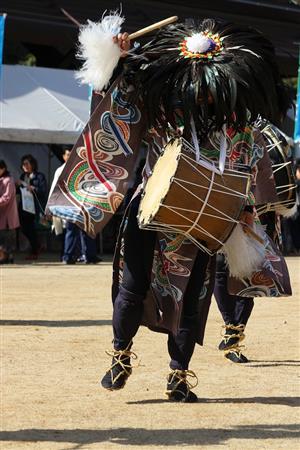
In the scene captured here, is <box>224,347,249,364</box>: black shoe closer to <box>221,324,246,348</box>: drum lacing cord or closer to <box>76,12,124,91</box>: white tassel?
<box>221,324,246,348</box>: drum lacing cord

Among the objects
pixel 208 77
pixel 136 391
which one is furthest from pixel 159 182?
pixel 136 391

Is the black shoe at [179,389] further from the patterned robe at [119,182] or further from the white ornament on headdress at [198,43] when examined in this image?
the white ornament on headdress at [198,43]

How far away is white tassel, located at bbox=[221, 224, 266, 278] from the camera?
5336mm

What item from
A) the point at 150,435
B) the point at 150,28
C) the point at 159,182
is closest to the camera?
the point at 150,435

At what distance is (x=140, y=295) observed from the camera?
545 cm

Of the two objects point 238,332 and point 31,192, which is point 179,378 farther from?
point 31,192

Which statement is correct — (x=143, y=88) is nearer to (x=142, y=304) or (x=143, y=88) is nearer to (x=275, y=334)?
(x=142, y=304)

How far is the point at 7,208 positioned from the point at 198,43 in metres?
10.4

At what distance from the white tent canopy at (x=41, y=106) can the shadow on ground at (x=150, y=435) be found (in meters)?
11.2

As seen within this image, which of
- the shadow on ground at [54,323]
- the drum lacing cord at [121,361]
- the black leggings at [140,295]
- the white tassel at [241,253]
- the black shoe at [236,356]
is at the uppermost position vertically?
the white tassel at [241,253]

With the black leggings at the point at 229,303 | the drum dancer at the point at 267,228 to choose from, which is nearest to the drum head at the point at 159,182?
the drum dancer at the point at 267,228

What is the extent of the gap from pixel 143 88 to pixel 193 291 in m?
1.17

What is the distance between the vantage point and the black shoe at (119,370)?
550 cm

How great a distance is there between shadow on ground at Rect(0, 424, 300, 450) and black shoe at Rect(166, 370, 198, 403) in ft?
2.12
